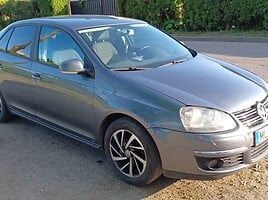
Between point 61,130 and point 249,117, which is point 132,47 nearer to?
point 61,130

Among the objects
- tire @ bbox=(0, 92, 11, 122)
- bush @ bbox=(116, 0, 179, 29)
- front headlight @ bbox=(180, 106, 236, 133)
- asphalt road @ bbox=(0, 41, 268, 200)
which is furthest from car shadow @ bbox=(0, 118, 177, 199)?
bush @ bbox=(116, 0, 179, 29)

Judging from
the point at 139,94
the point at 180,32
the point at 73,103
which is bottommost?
the point at 180,32

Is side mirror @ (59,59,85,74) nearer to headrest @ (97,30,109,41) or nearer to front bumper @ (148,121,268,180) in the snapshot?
headrest @ (97,30,109,41)

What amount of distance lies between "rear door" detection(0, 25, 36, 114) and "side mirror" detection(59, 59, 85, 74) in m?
0.99

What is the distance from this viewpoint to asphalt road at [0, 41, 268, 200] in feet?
11.4

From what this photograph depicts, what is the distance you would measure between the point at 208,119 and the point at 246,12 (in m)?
10.8

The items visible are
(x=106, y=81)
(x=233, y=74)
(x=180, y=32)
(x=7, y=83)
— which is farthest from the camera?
(x=180, y=32)

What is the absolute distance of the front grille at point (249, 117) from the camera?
3167 mm

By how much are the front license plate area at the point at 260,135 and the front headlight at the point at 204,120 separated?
0.80 ft

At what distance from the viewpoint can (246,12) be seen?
42.5 feet

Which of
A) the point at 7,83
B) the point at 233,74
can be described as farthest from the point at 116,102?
the point at 7,83

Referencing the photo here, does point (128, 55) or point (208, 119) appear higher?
point (128, 55)

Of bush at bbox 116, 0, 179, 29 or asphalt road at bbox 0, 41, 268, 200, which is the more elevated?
bush at bbox 116, 0, 179, 29

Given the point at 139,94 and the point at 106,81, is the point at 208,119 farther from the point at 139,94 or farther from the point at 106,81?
the point at 106,81
